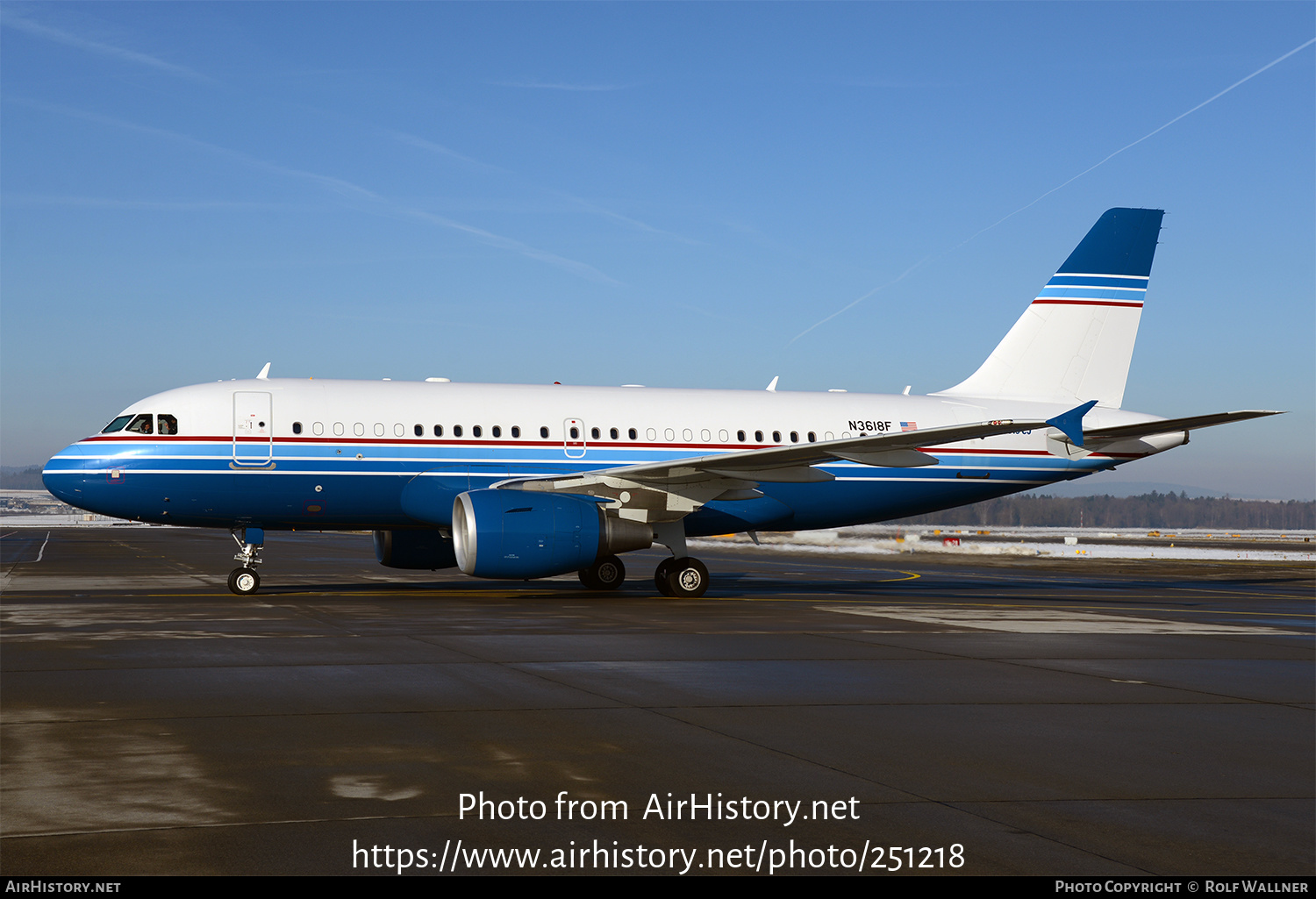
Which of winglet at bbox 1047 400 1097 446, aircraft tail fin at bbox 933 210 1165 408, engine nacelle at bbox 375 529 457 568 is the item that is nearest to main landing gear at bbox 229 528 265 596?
engine nacelle at bbox 375 529 457 568

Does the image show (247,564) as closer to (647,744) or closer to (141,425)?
(141,425)

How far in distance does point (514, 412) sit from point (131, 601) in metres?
7.31

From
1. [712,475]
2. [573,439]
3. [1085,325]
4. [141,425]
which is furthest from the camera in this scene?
[1085,325]

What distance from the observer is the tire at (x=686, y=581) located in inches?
842

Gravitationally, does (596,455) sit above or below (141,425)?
below

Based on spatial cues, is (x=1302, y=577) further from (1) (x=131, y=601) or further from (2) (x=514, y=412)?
(1) (x=131, y=601)

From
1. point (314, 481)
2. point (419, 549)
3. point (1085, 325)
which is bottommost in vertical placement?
point (419, 549)

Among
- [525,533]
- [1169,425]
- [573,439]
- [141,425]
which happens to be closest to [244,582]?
[141,425]

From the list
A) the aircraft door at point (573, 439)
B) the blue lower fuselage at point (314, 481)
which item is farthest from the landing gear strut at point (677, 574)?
the aircraft door at point (573, 439)

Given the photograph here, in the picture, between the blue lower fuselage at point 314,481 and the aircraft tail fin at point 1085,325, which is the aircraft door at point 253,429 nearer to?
the blue lower fuselage at point 314,481

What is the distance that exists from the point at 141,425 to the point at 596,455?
8082 millimetres

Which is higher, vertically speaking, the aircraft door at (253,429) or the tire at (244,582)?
the aircraft door at (253,429)

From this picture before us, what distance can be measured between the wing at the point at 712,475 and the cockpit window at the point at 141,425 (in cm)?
616

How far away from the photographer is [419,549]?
22250 mm
